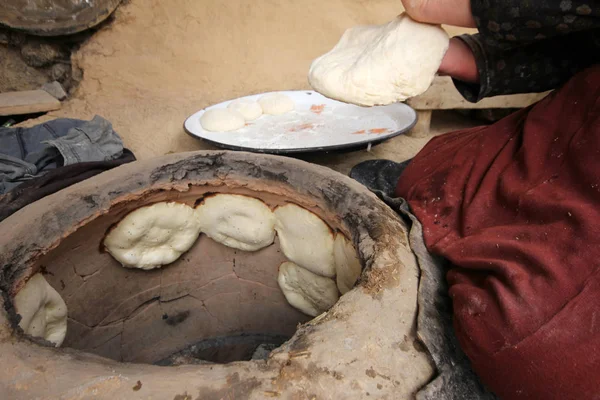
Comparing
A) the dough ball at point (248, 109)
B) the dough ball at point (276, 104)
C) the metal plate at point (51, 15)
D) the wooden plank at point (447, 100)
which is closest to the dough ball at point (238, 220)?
the dough ball at point (248, 109)

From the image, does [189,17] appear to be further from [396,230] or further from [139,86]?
[396,230]

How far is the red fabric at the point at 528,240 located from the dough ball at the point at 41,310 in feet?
3.24

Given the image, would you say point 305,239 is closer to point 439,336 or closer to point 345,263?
point 345,263

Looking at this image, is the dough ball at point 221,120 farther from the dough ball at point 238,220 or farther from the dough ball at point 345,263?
the dough ball at point 345,263

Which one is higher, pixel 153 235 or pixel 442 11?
pixel 442 11

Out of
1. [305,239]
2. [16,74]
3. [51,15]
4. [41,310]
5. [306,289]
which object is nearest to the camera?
[41,310]

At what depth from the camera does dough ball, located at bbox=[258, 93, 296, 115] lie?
2898 millimetres

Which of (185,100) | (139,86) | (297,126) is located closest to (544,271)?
(297,126)

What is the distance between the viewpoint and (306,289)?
1.55 m

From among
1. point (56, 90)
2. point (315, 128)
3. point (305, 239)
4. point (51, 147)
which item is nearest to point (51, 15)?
point (56, 90)

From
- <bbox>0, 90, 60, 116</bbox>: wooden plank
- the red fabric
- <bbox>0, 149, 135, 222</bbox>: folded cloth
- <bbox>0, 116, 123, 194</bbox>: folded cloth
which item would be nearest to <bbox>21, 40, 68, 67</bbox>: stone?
<bbox>0, 90, 60, 116</bbox>: wooden plank

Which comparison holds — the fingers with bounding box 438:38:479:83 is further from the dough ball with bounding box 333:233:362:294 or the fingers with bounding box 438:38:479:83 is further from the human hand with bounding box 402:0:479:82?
the dough ball with bounding box 333:233:362:294

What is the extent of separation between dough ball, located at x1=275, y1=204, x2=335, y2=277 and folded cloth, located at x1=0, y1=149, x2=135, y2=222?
2.35 ft

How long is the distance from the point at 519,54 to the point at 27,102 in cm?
325
